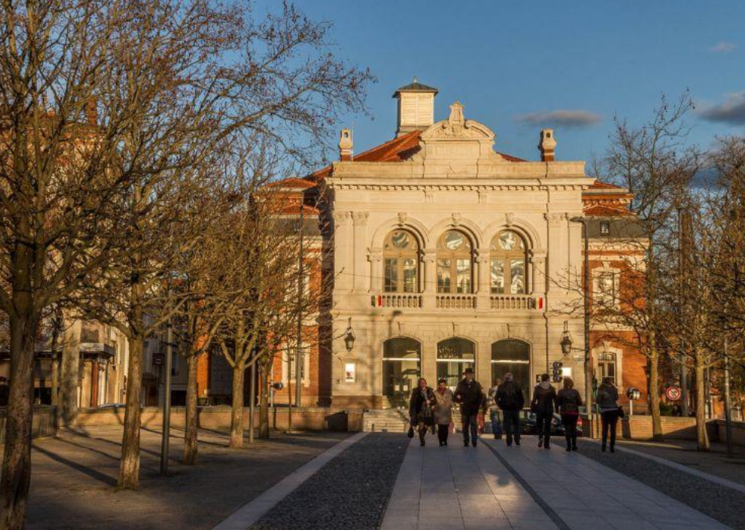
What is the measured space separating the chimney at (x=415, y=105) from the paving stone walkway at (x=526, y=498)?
174ft

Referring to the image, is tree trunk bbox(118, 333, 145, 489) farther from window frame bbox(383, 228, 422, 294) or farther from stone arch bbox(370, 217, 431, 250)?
window frame bbox(383, 228, 422, 294)

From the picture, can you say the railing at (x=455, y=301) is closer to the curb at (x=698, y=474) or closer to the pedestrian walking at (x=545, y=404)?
the curb at (x=698, y=474)

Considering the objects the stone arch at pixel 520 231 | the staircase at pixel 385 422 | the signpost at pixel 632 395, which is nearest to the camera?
the signpost at pixel 632 395

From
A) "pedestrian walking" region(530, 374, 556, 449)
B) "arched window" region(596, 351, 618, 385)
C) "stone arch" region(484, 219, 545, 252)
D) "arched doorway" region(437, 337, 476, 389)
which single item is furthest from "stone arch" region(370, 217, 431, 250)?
"pedestrian walking" region(530, 374, 556, 449)

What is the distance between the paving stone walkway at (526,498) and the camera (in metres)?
12.6

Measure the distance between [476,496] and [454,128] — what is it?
39.8 metres

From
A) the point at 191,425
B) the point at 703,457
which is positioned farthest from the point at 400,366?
the point at 191,425

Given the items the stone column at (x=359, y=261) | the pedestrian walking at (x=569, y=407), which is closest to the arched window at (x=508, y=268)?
the stone column at (x=359, y=261)

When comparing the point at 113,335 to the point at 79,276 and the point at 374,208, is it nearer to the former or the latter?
the point at 374,208

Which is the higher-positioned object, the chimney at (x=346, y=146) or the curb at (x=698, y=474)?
the chimney at (x=346, y=146)

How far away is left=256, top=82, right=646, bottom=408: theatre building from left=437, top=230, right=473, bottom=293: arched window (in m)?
0.05

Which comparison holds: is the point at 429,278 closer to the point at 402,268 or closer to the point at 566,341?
Answer: the point at 402,268

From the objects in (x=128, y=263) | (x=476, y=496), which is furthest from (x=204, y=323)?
(x=476, y=496)

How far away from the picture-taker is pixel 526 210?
176ft
